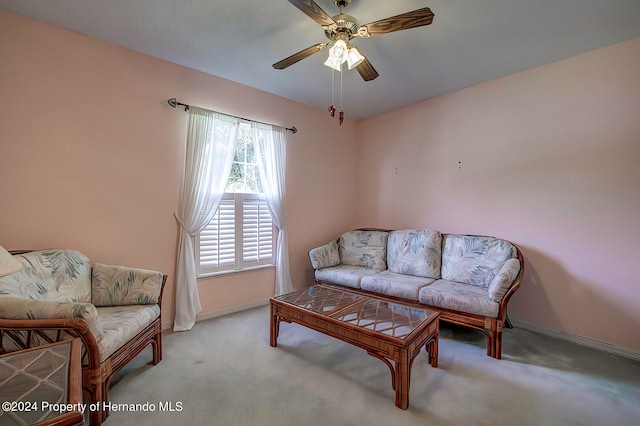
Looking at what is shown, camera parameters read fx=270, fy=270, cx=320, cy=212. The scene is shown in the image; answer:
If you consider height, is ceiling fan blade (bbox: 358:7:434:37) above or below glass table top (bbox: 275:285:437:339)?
above

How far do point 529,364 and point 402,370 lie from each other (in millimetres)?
1321

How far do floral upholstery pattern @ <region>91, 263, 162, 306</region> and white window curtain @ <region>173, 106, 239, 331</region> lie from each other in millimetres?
640

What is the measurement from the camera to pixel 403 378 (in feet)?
5.54

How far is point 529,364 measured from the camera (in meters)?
2.20

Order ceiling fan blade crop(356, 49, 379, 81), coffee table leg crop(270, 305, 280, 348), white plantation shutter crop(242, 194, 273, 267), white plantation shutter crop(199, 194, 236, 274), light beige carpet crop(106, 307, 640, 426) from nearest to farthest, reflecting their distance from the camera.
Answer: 1. light beige carpet crop(106, 307, 640, 426)
2. ceiling fan blade crop(356, 49, 379, 81)
3. coffee table leg crop(270, 305, 280, 348)
4. white plantation shutter crop(199, 194, 236, 274)
5. white plantation shutter crop(242, 194, 273, 267)

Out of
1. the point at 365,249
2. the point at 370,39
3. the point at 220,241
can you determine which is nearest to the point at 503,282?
the point at 365,249

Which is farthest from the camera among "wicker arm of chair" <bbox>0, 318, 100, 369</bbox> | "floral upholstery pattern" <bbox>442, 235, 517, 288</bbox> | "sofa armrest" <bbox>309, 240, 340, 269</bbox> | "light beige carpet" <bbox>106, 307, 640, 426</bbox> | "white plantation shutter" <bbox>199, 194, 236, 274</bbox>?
"sofa armrest" <bbox>309, 240, 340, 269</bbox>

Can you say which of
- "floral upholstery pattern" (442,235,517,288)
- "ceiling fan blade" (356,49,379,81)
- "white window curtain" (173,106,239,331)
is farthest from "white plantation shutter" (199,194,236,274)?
"floral upholstery pattern" (442,235,517,288)

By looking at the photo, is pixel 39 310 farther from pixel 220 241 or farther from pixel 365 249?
pixel 365 249

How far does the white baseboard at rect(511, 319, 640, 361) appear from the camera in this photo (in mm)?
2340

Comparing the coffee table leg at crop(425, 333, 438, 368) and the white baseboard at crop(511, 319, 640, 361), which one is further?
the white baseboard at crop(511, 319, 640, 361)

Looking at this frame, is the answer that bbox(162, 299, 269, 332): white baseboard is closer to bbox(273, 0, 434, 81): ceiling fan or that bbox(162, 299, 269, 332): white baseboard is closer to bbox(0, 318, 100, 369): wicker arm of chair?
bbox(0, 318, 100, 369): wicker arm of chair

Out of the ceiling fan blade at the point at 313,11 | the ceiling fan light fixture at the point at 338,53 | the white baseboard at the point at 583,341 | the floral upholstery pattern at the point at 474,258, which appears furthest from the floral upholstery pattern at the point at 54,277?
the white baseboard at the point at 583,341

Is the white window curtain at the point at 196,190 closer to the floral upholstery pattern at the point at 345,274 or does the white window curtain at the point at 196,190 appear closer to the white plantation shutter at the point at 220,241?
the white plantation shutter at the point at 220,241
